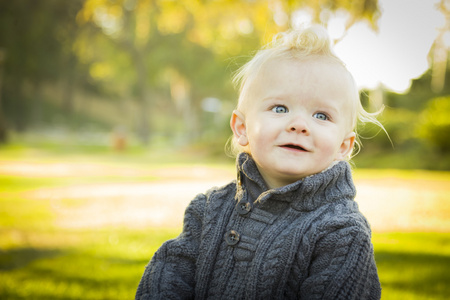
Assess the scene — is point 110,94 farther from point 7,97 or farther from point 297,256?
point 297,256

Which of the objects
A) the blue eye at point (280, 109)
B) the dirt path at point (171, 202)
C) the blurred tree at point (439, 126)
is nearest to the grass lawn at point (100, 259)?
the dirt path at point (171, 202)

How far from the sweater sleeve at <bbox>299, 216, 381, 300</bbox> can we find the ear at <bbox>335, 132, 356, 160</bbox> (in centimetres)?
29

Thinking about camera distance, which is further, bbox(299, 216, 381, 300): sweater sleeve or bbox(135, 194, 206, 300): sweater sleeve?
bbox(135, 194, 206, 300): sweater sleeve

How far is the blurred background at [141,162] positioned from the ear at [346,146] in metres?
0.50

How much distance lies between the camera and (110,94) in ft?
104

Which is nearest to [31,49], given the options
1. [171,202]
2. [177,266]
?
[171,202]

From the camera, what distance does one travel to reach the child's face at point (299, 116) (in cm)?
147

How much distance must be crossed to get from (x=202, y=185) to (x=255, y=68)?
20.7 ft

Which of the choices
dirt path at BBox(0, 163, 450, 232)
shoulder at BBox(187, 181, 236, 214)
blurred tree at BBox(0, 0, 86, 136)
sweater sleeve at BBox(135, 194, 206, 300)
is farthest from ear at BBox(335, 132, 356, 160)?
blurred tree at BBox(0, 0, 86, 136)

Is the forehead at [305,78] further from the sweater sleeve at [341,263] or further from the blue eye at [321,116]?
the sweater sleeve at [341,263]

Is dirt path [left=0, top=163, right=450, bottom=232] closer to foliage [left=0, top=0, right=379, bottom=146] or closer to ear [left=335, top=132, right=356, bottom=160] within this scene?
ear [left=335, top=132, right=356, bottom=160]

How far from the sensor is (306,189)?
4.74 ft

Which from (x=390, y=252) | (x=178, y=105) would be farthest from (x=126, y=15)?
(x=390, y=252)

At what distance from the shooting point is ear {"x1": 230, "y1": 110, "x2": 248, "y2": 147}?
65.2 inches
